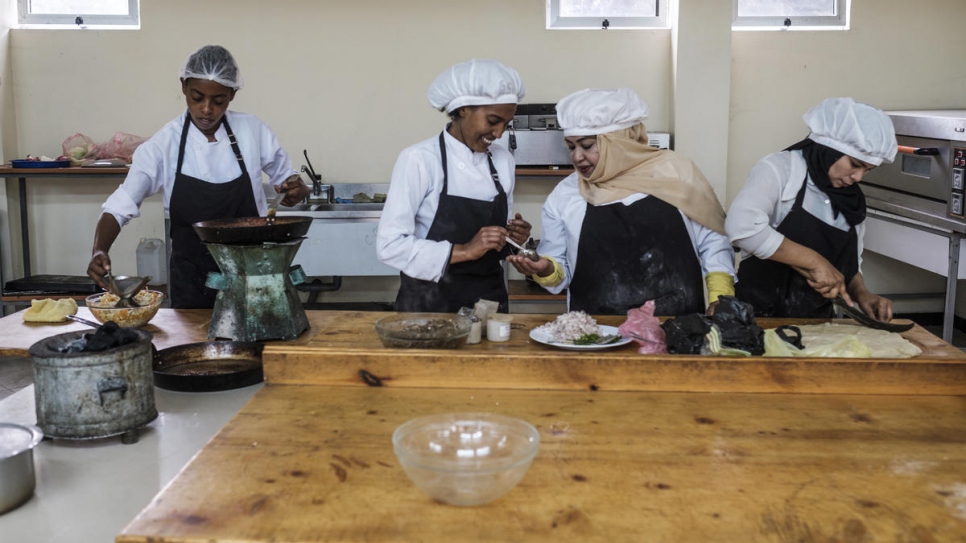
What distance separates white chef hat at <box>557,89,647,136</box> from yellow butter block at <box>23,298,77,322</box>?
1.86 m

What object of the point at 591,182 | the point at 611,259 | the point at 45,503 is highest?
the point at 591,182

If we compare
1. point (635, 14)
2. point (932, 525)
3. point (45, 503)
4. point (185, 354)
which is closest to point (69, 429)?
point (45, 503)

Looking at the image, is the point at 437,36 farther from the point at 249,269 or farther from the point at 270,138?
the point at 249,269

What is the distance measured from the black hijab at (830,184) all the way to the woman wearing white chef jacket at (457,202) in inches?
41.1

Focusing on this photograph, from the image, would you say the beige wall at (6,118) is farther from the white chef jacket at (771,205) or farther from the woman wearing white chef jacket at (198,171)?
the white chef jacket at (771,205)

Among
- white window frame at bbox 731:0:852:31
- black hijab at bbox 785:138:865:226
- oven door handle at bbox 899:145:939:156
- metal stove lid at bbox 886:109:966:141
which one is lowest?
Answer: black hijab at bbox 785:138:865:226

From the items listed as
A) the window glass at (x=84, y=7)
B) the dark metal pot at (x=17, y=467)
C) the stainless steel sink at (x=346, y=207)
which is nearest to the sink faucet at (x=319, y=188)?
the stainless steel sink at (x=346, y=207)

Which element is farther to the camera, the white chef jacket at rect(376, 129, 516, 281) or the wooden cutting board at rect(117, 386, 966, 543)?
the white chef jacket at rect(376, 129, 516, 281)

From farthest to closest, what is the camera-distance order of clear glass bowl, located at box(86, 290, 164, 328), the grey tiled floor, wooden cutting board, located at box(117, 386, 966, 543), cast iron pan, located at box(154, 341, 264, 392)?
the grey tiled floor, clear glass bowl, located at box(86, 290, 164, 328), cast iron pan, located at box(154, 341, 264, 392), wooden cutting board, located at box(117, 386, 966, 543)

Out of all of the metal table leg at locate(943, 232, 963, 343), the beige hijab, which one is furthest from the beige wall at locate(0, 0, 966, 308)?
the beige hijab

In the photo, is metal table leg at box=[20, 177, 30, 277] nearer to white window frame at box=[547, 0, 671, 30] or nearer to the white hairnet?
the white hairnet

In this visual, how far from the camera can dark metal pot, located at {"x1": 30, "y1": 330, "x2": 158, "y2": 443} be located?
81.0 inches

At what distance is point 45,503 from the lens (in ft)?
6.19

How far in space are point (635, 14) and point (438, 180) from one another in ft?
11.6
